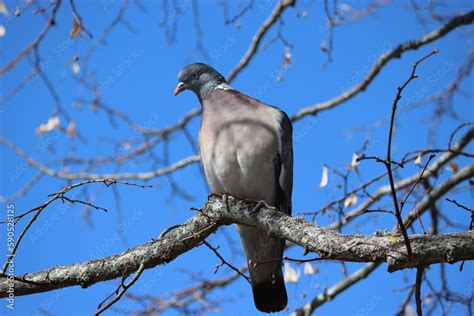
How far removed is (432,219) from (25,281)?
319 cm

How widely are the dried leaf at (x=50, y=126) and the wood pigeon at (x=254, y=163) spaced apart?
4.53 ft

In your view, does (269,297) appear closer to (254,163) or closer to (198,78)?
(254,163)

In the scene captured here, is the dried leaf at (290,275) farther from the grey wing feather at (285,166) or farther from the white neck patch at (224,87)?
the white neck patch at (224,87)

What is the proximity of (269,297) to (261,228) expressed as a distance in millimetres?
Answer: 907

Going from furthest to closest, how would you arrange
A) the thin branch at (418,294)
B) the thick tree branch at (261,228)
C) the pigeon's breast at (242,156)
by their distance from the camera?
the pigeon's breast at (242,156)
the thick tree branch at (261,228)
the thin branch at (418,294)

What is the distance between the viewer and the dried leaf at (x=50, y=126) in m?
4.79

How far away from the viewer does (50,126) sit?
4.84 meters

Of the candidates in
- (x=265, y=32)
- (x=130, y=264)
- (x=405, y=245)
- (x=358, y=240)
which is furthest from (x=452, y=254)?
(x=265, y=32)

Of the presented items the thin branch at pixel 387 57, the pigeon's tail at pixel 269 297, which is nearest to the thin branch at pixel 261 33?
the thin branch at pixel 387 57

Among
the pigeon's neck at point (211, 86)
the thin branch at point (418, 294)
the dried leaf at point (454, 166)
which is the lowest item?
the thin branch at point (418, 294)

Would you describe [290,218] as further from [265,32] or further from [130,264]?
[265,32]

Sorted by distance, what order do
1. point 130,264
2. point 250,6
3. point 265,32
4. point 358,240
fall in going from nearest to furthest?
point 358,240 → point 130,264 → point 250,6 → point 265,32

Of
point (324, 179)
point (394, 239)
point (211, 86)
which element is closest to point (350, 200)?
point (324, 179)

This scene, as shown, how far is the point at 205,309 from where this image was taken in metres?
4.49
